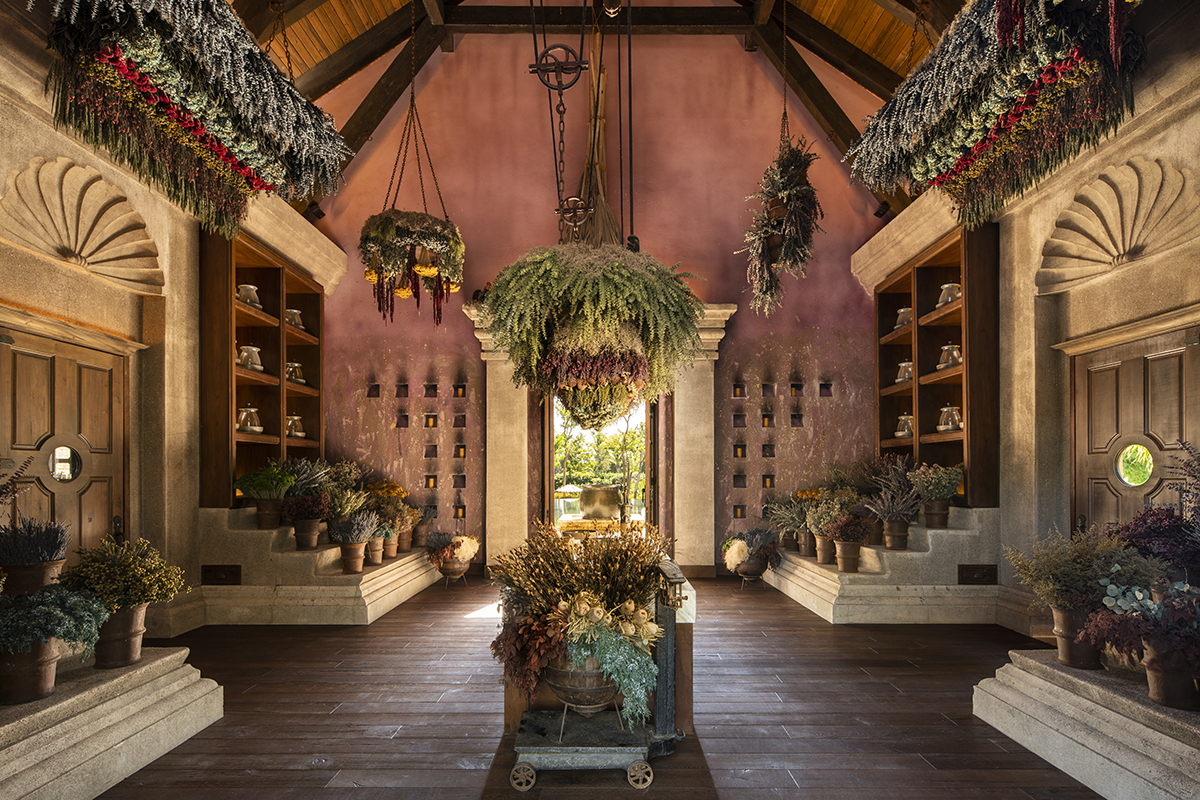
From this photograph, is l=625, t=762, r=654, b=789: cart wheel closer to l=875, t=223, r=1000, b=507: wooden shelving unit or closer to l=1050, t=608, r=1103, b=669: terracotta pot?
l=1050, t=608, r=1103, b=669: terracotta pot

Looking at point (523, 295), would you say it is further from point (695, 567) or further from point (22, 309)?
point (695, 567)

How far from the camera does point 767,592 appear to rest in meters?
7.20

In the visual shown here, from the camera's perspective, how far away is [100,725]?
2.92 m

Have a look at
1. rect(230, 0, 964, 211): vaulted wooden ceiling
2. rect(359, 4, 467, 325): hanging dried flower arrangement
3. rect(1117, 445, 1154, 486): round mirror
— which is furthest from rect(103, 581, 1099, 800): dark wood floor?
rect(230, 0, 964, 211): vaulted wooden ceiling

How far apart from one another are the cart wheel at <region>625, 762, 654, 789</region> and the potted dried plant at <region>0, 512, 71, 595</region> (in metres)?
2.69

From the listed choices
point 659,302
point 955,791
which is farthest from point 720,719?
point 659,302

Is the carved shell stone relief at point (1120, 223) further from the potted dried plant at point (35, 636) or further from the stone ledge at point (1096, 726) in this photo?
the potted dried plant at point (35, 636)

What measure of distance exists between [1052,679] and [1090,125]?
8.93 ft

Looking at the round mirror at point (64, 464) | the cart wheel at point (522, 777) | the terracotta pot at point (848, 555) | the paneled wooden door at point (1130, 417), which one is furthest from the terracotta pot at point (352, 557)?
the paneled wooden door at point (1130, 417)

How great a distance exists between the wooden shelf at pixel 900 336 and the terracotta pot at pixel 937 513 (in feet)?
6.58

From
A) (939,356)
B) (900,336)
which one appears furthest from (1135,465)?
(900,336)

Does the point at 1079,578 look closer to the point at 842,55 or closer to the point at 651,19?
the point at 842,55

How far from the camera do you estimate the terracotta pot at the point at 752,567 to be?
752cm

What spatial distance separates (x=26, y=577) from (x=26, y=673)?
0.50 m
